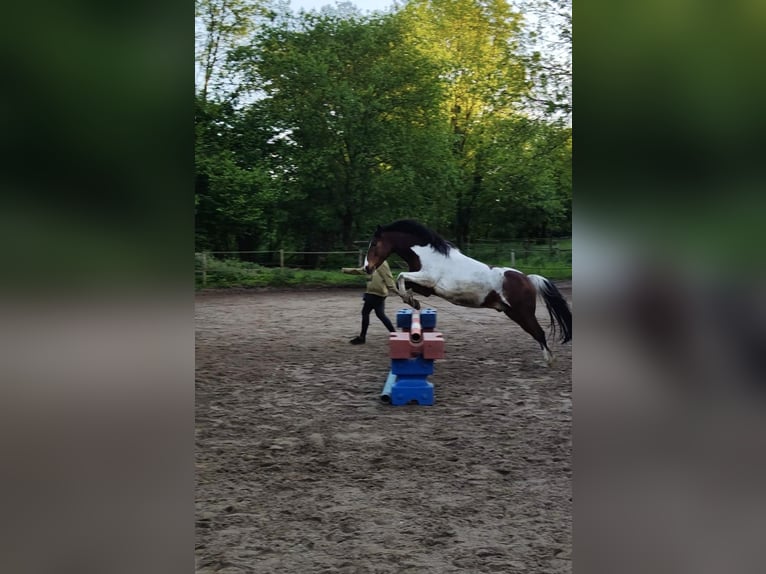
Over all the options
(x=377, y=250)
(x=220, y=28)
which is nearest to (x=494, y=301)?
(x=377, y=250)

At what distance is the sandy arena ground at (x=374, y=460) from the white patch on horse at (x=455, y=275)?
2.38ft

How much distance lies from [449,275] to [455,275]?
0.04 m

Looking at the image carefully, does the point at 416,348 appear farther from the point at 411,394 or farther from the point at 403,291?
the point at 403,291

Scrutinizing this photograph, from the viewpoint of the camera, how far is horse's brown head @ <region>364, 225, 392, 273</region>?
4.38 metres

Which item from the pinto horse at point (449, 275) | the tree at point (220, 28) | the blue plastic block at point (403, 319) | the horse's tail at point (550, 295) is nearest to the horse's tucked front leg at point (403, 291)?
the pinto horse at point (449, 275)

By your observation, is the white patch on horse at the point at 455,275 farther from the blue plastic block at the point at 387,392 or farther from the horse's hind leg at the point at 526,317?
the blue plastic block at the point at 387,392

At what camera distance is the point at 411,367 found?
416cm

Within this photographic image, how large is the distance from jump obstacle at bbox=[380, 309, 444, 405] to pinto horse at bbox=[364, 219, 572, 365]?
15.3 inches
